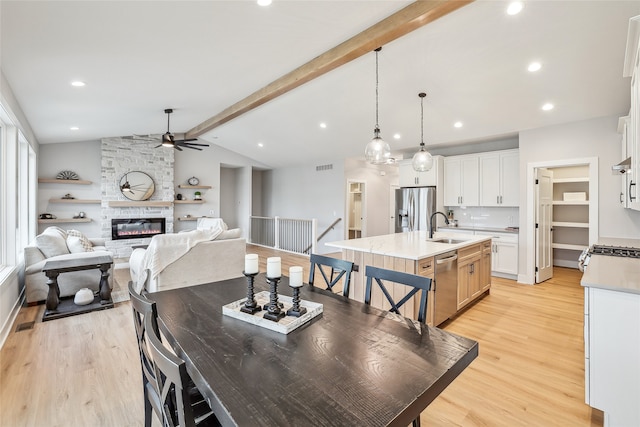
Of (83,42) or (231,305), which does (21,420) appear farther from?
(83,42)

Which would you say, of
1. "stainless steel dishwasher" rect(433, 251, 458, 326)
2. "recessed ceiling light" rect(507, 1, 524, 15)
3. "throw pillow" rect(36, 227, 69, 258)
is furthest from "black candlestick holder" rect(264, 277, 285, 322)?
"throw pillow" rect(36, 227, 69, 258)

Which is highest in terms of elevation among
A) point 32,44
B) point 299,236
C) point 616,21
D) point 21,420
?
point 616,21

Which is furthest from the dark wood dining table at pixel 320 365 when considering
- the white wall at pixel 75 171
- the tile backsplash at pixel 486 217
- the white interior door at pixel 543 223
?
the white wall at pixel 75 171

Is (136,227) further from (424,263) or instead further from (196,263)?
(424,263)

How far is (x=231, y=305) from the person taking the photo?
1.70 meters

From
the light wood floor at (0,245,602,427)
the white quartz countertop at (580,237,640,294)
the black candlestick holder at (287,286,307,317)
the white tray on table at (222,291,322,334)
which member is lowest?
the light wood floor at (0,245,602,427)

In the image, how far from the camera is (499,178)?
568cm

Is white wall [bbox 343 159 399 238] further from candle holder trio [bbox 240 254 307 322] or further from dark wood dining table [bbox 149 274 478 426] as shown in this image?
dark wood dining table [bbox 149 274 478 426]

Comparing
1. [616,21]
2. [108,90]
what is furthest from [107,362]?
[616,21]

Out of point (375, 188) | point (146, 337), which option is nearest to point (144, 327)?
point (146, 337)

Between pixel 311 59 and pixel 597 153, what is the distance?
4.42 meters

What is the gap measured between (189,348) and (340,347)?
64 centimetres

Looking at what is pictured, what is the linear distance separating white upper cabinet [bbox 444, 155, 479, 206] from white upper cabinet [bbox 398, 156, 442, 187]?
272 mm

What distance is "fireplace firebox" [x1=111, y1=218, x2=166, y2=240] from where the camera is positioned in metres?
7.09
